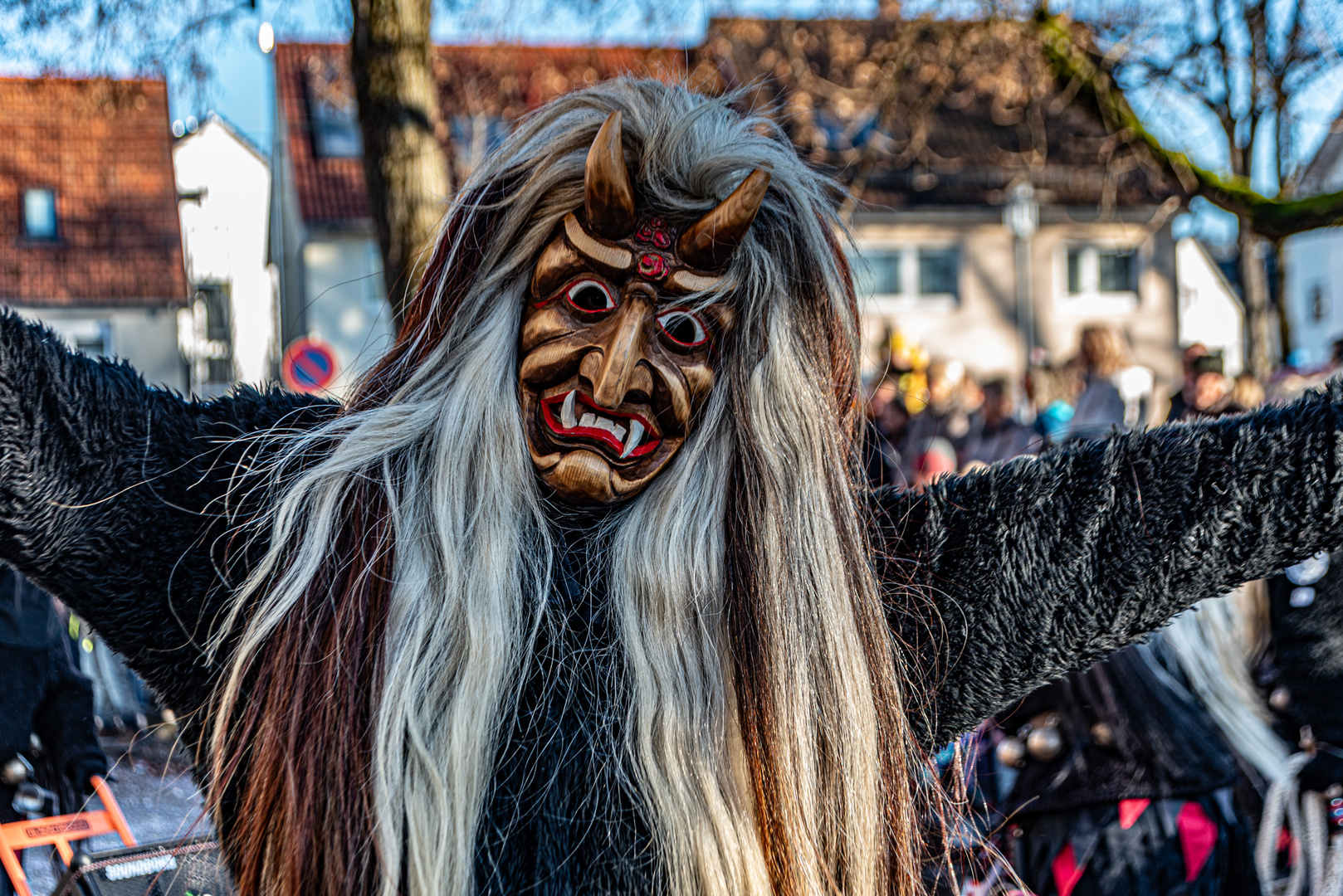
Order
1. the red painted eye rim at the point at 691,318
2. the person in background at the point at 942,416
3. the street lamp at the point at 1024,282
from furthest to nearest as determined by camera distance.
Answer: the street lamp at the point at 1024,282 < the person in background at the point at 942,416 < the red painted eye rim at the point at 691,318

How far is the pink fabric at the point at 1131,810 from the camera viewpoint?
2.92m

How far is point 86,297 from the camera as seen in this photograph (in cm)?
1777

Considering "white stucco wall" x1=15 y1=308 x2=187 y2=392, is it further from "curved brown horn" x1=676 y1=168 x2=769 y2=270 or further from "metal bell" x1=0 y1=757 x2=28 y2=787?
"curved brown horn" x1=676 y1=168 x2=769 y2=270

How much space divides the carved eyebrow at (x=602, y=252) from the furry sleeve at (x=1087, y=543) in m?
0.53

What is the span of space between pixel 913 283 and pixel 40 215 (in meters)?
14.0

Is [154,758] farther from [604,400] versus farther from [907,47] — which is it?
[907,47]

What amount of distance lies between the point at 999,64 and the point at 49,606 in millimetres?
7489

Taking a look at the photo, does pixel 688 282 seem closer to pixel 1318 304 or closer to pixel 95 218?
pixel 95 218

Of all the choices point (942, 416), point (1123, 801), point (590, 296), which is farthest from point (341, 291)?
point (590, 296)

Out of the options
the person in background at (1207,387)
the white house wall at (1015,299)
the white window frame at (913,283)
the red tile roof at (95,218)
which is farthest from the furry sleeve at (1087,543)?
the white window frame at (913,283)

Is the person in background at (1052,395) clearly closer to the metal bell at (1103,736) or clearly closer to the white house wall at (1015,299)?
the metal bell at (1103,736)

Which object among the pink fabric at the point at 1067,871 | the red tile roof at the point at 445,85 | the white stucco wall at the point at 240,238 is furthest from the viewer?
the white stucco wall at the point at 240,238

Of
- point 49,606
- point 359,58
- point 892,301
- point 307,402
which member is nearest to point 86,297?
point 892,301

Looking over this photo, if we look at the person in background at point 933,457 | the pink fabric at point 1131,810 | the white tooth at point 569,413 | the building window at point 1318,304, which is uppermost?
the building window at point 1318,304
